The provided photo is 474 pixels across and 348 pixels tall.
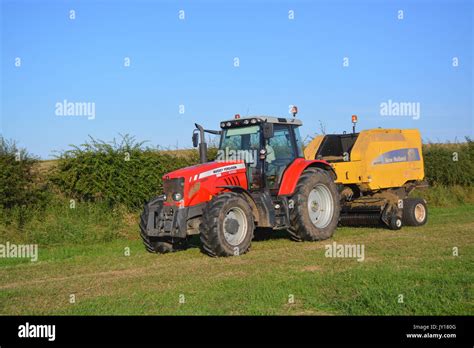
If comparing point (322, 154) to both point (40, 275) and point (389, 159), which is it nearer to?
point (389, 159)

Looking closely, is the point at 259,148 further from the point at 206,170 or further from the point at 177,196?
the point at 177,196

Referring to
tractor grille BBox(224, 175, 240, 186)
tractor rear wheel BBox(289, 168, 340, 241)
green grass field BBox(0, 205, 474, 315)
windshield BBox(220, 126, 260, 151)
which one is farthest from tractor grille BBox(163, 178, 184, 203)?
tractor rear wheel BBox(289, 168, 340, 241)

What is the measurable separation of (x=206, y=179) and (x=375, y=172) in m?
4.99

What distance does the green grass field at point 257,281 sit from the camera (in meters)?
6.42

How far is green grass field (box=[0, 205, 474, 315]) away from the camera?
21.1 feet

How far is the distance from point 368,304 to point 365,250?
3.95m

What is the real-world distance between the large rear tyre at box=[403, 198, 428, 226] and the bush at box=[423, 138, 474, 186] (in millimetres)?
7438

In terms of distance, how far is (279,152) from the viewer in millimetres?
11688

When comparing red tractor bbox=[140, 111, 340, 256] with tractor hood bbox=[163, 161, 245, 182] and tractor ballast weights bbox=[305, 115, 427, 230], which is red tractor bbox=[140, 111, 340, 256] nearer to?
tractor hood bbox=[163, 161, 245, 182]

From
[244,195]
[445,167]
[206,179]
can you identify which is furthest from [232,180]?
[445,167]

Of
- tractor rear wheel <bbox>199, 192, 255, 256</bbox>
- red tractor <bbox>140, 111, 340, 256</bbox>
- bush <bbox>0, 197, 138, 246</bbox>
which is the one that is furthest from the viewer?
bush <bbox>0, 197, 138, 246</bbox>

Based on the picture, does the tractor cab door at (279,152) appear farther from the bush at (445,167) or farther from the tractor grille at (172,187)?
the bush at (445,167)
